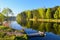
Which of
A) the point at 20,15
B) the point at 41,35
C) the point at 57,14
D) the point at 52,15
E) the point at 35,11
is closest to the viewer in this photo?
the point at 41,35

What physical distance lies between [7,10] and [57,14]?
20825 mm

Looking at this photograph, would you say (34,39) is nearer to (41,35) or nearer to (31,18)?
(41,35)

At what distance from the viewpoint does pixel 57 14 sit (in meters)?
64.5

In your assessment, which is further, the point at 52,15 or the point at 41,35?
the point at 52,15

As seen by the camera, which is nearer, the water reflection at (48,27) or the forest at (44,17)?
the water reflection at (48,27)

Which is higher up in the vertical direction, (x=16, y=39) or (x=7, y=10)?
(x=7, y=10)

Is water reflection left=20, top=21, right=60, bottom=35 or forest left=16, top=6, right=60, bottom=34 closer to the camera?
water reflection left=20, top=21, right=60, bottom=35

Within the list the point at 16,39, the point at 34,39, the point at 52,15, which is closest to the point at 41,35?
the point at 34,39

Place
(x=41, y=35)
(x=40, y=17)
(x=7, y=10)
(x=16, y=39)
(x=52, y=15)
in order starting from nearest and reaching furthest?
1. (x=16, y=39)
2. (x=41, y=35)
3. (x=7, y=10)
4. (x=52, y=15)
5. (x=40, y=17)

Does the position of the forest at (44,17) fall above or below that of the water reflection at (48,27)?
above

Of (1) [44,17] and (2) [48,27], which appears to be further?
(1) [44,17]

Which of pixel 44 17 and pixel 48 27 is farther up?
pixel 44 17

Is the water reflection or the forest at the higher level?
the forest

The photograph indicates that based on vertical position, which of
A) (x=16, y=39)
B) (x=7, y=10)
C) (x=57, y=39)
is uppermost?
(x=7, y=10)
